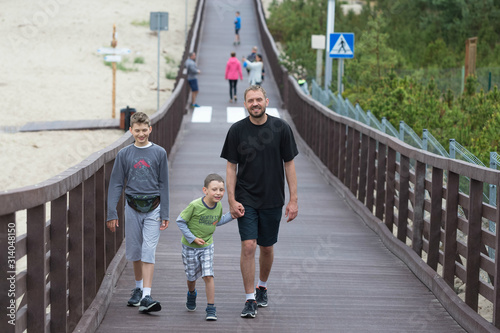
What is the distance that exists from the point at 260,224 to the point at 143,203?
3.38 ft

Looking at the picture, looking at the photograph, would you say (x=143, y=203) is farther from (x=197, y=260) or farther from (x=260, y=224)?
(x=260, y=224)

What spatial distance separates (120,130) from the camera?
100 feet

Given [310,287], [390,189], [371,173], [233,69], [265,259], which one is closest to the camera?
[265,259]

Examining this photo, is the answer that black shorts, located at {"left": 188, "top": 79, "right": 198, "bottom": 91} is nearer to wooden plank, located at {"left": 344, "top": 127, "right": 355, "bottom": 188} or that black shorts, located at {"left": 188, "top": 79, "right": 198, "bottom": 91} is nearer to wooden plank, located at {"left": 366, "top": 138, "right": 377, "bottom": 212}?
wooden plank, located at {"left": 344, "top": 127, "right": 355, "bottom": 188}

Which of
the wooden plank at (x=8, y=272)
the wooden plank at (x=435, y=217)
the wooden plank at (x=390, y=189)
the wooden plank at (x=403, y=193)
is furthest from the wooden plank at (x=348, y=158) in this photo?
the wooden plank at (x=8, y=272)

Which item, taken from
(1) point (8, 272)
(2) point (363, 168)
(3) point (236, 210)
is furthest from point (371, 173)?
(1) point (8, 272)

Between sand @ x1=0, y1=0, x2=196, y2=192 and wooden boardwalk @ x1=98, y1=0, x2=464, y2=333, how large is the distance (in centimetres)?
1258

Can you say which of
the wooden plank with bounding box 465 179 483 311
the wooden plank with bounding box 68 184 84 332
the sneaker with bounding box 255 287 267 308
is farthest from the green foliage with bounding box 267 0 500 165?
the wooden plank with bounding box 68 184 84 332

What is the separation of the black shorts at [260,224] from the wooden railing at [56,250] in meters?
1.29

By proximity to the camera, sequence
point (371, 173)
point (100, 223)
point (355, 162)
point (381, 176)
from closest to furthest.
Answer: point (100, 223)
point (381, 176)
point (371, 173)
point (355, 162)

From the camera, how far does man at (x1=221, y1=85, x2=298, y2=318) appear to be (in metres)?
7.46

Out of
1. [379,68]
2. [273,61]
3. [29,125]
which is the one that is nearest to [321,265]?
[379,68]

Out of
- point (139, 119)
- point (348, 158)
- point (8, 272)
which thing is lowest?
point (348, 158)

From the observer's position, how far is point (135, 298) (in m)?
7.88
